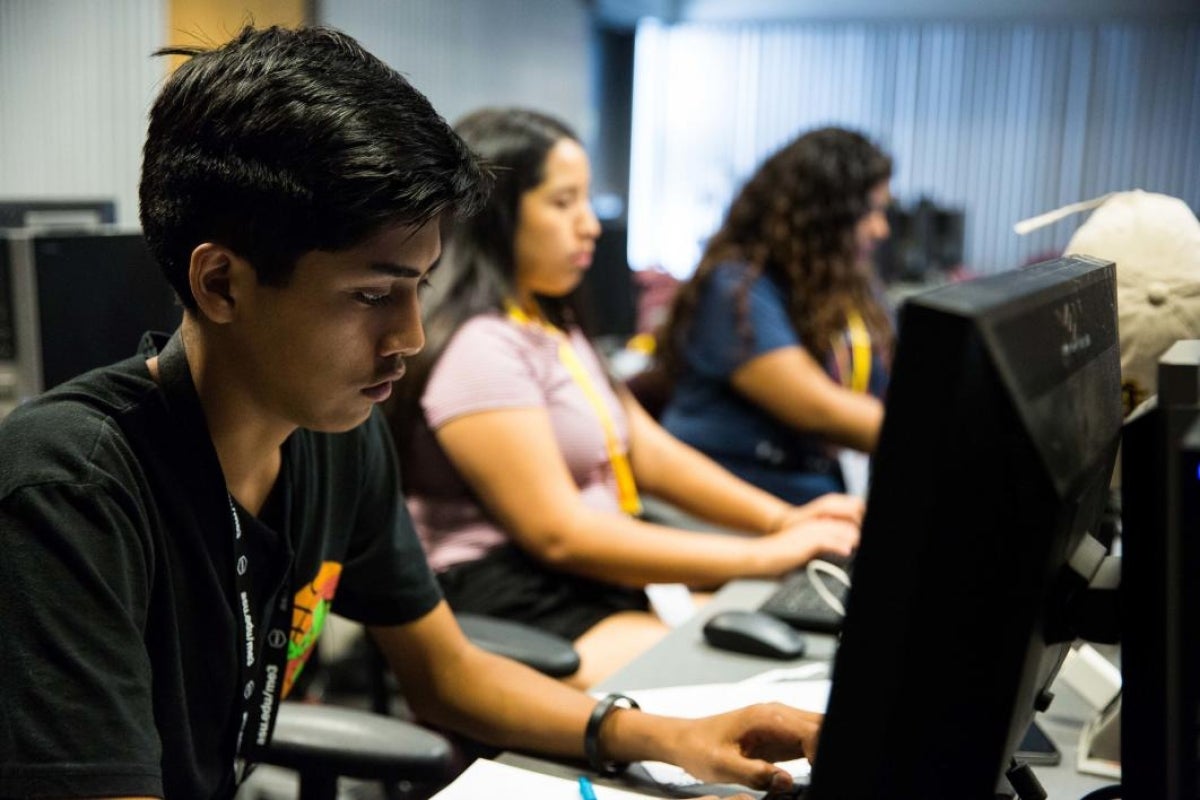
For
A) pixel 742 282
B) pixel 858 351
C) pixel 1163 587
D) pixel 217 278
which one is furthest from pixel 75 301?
pixel 858 351

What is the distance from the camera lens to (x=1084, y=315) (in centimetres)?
71

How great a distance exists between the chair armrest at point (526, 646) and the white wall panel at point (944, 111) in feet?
19.2

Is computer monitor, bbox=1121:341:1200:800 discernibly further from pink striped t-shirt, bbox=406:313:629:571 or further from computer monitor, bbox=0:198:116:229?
computer monitor, bbox=0:198:116:229

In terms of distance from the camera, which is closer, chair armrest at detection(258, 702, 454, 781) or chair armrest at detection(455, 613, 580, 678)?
chair armrest at detection(258, 702, 454, 781)

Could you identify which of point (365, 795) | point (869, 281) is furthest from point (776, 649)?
point (869, 281)

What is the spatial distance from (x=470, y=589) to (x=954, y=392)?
135 cm

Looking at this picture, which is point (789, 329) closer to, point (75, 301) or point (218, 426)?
point (75, 301)

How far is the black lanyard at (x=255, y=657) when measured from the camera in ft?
3.32

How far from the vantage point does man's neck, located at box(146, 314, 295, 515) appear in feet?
3.22

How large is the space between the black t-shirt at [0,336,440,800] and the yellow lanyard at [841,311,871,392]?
72.2 inches

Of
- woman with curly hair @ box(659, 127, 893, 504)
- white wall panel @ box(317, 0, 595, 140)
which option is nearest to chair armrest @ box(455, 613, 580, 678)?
woman with curly hair @ box(659, 127, 893, 504)

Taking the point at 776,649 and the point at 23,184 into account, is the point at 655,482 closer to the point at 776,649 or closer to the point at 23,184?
the point at 776,649

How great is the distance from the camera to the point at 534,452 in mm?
1777

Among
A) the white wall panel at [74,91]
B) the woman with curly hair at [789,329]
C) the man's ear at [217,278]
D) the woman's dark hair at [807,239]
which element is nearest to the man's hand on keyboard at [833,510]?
the woman with curly hair at [789,329]
